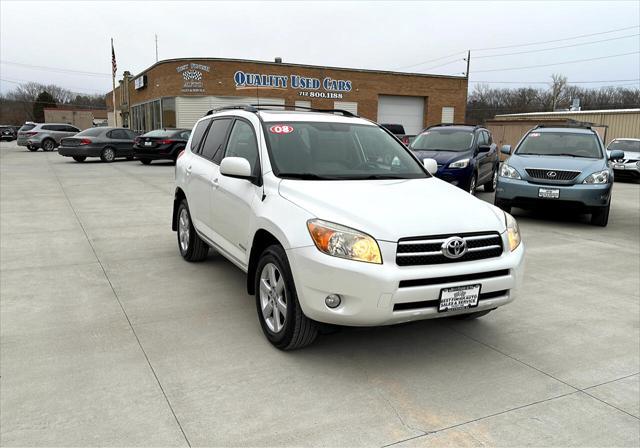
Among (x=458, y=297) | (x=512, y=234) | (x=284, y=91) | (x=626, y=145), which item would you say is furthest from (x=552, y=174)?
(x=284, y=91)

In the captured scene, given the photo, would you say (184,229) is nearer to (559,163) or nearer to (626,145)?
(559,163)

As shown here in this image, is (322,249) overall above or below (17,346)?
above

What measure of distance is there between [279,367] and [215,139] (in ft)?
9.19

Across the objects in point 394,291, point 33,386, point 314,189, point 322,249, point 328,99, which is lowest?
point 33,386

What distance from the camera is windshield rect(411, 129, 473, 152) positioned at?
11.8 meters

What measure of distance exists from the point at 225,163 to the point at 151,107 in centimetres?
3406

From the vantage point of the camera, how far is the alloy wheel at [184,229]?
6089mm

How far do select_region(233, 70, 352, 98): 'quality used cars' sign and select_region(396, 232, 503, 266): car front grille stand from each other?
3026 centimetres

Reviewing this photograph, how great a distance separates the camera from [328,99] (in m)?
35.1

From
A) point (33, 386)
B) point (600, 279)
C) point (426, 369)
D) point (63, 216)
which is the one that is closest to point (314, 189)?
point (426, 369)

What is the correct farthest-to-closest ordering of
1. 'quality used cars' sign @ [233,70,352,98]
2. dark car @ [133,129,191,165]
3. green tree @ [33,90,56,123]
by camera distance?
green tree @ [33,90,56,123] → 'quality used cars' sign @ [233,70,352,98] → dark car @ [133,129,191,165]

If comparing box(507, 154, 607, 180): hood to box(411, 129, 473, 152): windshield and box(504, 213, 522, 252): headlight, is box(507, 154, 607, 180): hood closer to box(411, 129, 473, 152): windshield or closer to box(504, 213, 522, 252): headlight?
box(411, 129, 473, 152): windshield

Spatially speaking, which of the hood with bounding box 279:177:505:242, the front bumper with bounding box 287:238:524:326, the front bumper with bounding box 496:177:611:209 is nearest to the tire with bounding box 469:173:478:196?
the front bumper with bounding box 496:177:611:209

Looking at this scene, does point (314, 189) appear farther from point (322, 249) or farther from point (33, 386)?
point (33, 386)
